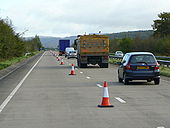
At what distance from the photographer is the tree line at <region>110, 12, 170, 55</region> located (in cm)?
7281

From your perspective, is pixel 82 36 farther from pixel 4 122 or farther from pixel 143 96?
pixel 4 122

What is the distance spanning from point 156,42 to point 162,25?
79.5 feet

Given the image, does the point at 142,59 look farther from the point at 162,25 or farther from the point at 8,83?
the point at 162,25

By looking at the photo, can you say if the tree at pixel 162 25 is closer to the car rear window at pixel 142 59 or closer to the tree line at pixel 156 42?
the tree line at pixel 156 42

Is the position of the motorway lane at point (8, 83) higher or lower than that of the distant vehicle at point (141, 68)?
lower

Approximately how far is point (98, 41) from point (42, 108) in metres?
27.8

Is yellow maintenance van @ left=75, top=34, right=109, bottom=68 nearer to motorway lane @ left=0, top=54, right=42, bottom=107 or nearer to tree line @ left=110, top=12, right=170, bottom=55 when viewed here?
motorway lane @ left=0, top=54, right=42, bottom=107

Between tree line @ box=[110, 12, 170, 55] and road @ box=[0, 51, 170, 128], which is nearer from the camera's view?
road @ box=[0, 51, 170, 128]

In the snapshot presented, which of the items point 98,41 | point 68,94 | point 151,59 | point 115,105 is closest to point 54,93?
point 68,94

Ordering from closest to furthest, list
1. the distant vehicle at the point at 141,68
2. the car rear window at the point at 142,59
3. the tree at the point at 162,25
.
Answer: the distant vehicle at the point at 141,68
the car rear window at the point at 142,59
the tree at the point at 162,25

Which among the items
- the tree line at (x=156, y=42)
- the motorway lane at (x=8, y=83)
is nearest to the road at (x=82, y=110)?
the motorway lane at (x=8, y=83)

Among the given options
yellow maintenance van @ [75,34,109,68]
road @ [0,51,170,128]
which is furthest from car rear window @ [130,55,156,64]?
yellow maintenance van @ [75,34,109,68]

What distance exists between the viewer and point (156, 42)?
77.4 meters

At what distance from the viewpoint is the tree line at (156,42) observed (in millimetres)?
72812
